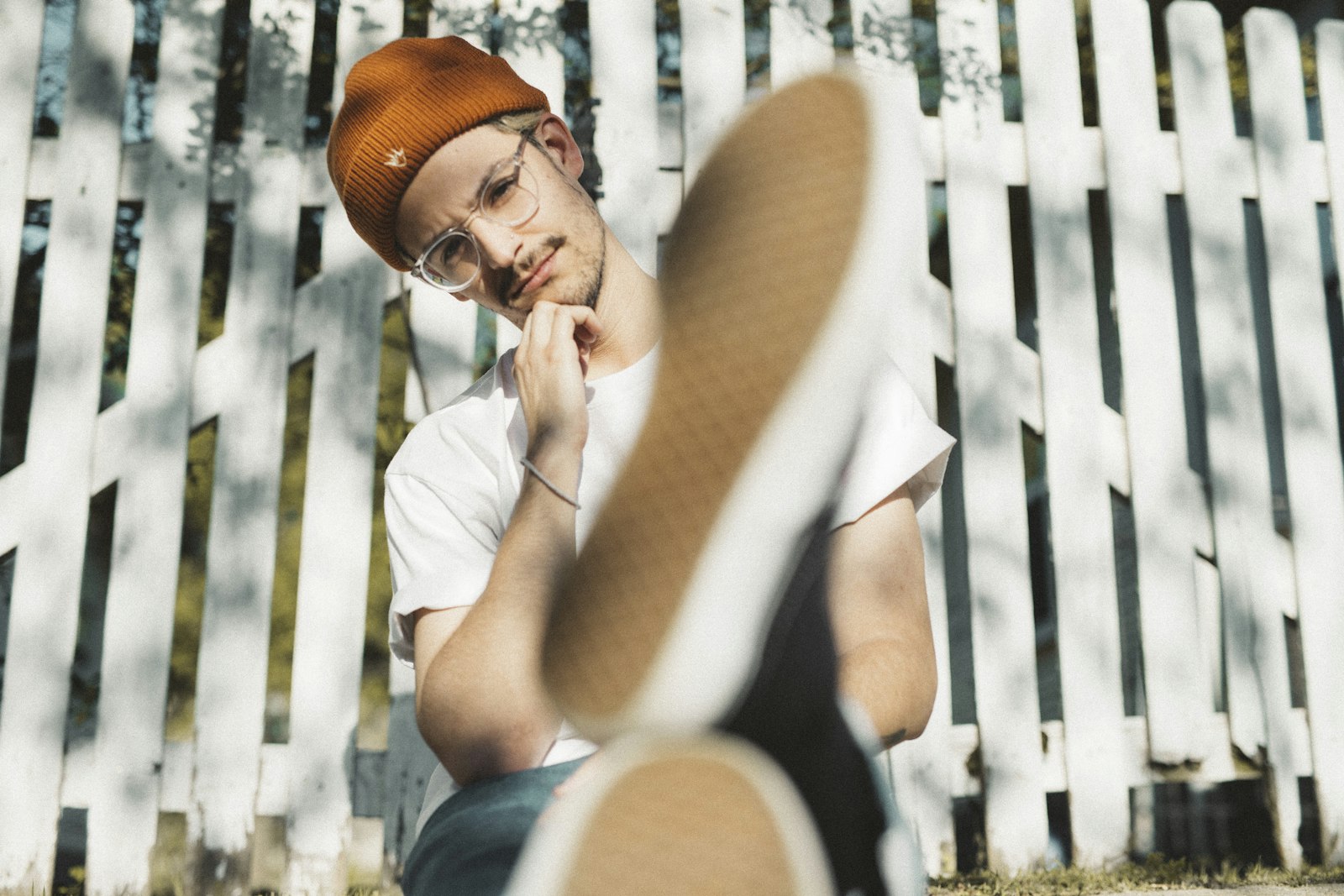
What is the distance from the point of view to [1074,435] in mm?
2232

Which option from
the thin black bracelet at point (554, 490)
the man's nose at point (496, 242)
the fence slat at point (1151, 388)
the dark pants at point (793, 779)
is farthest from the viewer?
the fence slat at point (1151, 388)

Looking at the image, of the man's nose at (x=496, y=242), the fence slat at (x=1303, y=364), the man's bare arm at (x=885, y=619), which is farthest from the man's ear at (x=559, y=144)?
the fence slat at (x=1303, y=364)

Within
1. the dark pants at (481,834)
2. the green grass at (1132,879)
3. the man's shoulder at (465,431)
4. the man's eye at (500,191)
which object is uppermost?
the man's eye at (500,191)

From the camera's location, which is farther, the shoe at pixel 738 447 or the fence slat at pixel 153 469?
the fence slat at pixel 153 469

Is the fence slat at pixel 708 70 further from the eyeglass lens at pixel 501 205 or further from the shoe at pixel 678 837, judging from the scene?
the shoe at pixel 678 837

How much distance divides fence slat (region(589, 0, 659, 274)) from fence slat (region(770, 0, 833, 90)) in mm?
284

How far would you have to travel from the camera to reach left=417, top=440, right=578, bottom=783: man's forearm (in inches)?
36.3

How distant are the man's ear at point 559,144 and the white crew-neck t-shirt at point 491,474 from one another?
28 centimetres

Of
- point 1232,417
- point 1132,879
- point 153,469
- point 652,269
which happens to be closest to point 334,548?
point 153,469

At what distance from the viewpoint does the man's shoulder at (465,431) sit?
1.25 meters

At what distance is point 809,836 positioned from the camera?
2.08ft

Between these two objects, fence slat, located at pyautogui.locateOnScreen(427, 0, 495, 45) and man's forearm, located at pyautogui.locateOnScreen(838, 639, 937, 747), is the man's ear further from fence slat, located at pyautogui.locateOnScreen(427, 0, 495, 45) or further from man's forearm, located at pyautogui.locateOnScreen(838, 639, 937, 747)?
fence slat, located at pyautogui.locateOnScreen(427, 0, 495, 45)

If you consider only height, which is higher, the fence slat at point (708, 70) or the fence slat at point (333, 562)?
the fence slat at point (708, 70)

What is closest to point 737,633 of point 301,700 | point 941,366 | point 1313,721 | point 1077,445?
point 301,700
